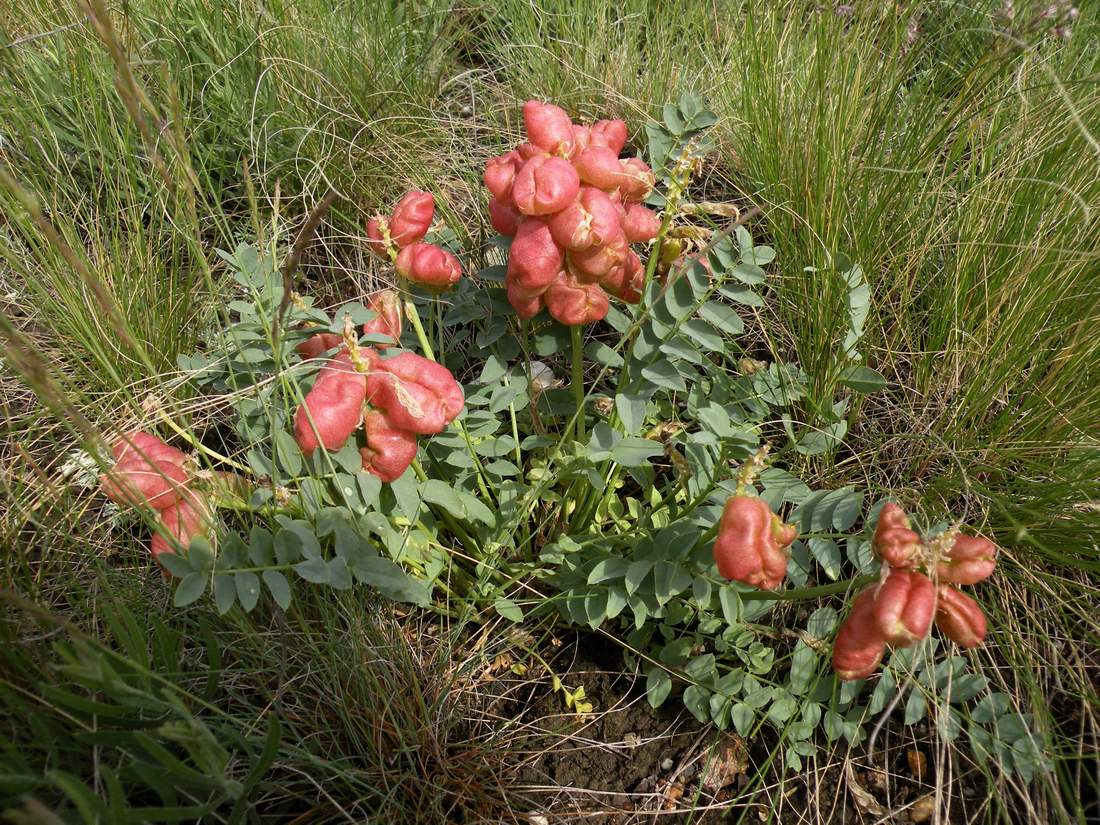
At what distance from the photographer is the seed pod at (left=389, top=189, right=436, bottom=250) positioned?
64.8 inches

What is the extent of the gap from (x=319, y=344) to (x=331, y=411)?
393mm

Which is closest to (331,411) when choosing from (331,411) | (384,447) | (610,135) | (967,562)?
(331,411)

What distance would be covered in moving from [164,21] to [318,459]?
78.4 inches

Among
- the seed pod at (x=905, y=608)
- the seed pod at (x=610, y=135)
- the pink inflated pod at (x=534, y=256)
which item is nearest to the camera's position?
the seed pod at (x=905, y=608)

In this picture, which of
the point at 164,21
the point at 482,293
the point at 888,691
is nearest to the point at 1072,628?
the point at 888,691

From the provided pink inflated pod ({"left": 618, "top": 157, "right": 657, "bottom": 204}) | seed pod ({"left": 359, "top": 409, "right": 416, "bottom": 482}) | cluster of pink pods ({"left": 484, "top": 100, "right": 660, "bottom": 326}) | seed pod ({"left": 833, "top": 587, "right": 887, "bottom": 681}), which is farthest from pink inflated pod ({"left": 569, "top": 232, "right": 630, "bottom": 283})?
seed pod ({"left": 833, "top": 587, "right": 887, "bottom": 681})

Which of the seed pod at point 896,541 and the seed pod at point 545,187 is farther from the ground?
the seed pod at point 545,187

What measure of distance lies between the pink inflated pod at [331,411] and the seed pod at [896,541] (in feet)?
2.77

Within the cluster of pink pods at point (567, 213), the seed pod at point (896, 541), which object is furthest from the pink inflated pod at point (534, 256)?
the seed pod at point (896, 541)

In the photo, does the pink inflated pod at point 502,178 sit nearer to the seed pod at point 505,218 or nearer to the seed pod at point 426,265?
the seed pod at point 505,218

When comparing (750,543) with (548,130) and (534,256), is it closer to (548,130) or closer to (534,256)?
(534,256)

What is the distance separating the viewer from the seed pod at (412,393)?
4.65 feet

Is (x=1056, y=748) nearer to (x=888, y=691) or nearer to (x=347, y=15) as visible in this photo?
(x=888, y=691)

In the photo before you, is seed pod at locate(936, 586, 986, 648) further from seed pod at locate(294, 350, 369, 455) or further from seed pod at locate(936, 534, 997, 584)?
seed pod at locate(294, 350, 369, 455)
